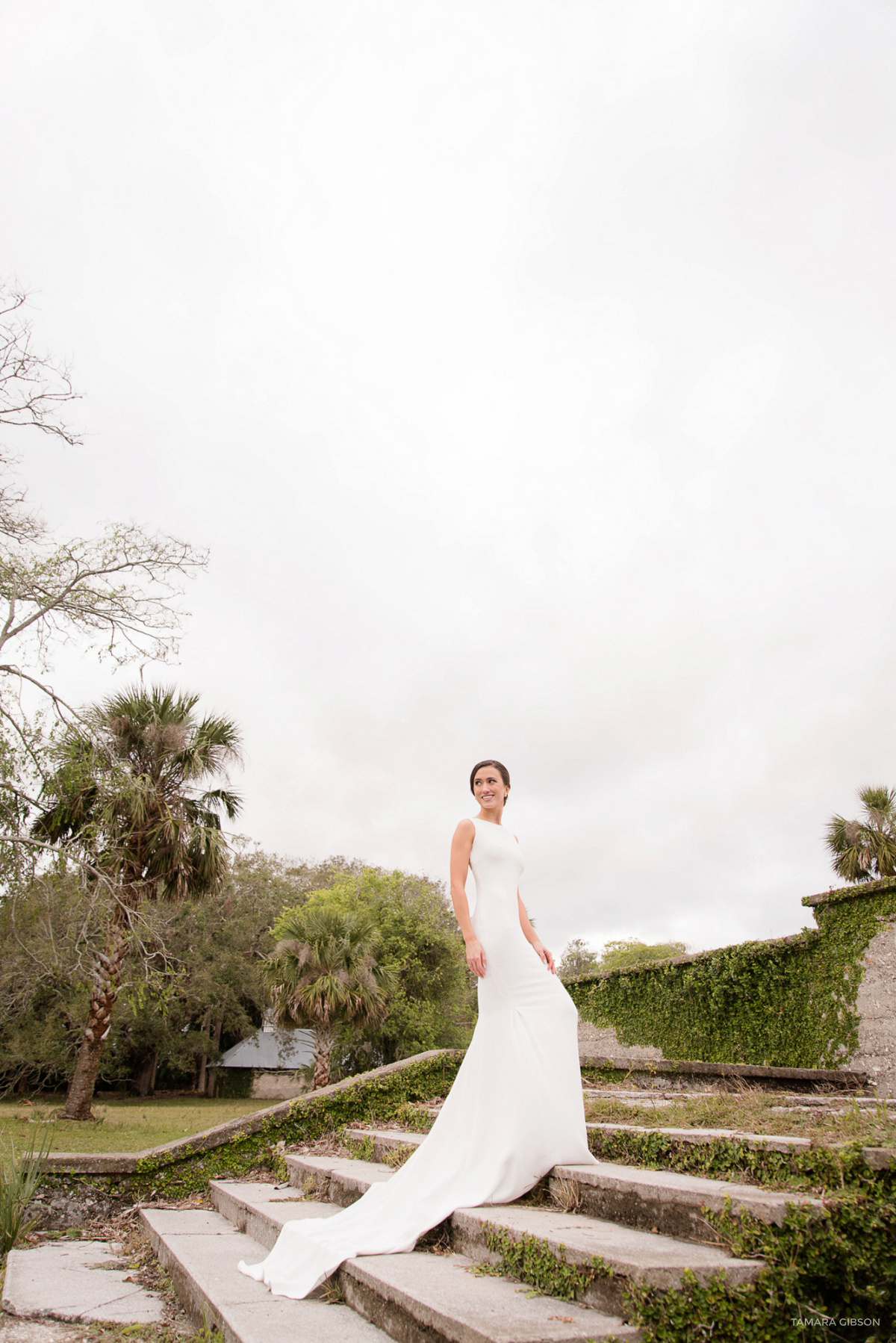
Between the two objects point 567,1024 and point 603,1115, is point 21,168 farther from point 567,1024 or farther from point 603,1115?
point 603,1115

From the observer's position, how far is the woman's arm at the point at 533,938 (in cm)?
429

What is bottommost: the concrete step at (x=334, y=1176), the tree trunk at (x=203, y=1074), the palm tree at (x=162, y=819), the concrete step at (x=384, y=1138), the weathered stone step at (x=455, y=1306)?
the tree trunk at (x=203, y=1074)

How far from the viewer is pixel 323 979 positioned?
56.5 ft

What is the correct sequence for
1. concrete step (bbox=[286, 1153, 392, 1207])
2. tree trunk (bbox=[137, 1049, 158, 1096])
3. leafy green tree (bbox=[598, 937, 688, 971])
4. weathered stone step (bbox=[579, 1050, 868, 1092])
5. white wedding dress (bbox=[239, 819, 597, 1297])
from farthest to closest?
leafy green tree (bbox=[598, 937, 688, 971]) < tree trunk (bbox=[137, 1049, 158, 1096]) < weathered stone step (bbox=[579, 1050, 868, 1092]) < concrete step (bbox=[286, 1153, 392, 1207]) < white wedding dress (bbox=[239, 819, 597, 1297])

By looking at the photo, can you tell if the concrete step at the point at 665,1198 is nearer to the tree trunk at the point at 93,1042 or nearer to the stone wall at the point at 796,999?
the stone wall at the point at 796,999

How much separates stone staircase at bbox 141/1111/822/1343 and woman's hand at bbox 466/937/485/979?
0.97 meters

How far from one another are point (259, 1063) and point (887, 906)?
3936cm

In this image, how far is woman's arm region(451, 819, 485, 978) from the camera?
3.97 m

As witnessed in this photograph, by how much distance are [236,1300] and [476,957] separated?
5.78 feet

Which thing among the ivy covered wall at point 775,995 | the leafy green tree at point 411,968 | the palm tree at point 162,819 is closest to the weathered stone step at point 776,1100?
the ivy covered wall at point 775,995

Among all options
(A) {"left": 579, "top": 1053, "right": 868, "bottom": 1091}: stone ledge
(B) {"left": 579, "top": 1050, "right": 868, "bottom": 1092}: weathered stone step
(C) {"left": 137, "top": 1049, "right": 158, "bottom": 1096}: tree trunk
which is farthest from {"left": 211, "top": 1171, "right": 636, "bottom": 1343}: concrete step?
→ (C) {"left": 137, "top": 1049, "right": 158, "bottom": 1096}: tree trunk

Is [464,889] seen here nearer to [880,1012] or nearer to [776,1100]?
[776,1100]

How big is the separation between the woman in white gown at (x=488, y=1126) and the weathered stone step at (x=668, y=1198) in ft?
0.66

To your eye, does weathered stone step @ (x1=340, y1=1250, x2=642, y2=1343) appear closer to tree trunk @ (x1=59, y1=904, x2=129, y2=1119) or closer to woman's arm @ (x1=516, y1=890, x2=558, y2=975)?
woman's arm @ (x1=516, y1=890, x2=558, y2=975)
